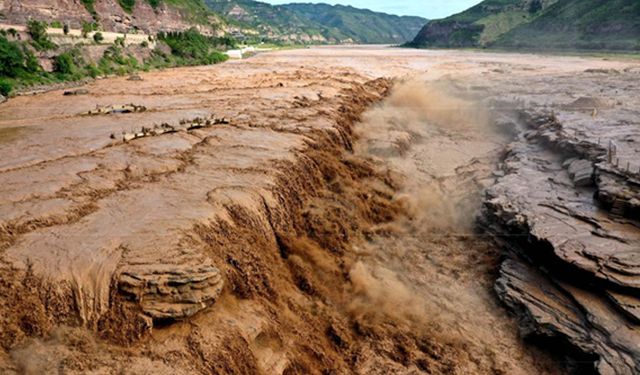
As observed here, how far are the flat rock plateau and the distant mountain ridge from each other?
6488 centimetres

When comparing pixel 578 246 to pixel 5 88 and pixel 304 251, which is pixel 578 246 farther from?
pixel 5 88

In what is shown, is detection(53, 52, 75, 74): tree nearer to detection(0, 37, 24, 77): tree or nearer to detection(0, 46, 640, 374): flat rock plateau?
detection(0, 37, 24, 77): tree

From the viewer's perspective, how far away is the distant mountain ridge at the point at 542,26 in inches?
2680

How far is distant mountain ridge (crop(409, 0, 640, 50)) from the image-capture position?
68.1 m

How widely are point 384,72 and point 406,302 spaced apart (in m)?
39.9

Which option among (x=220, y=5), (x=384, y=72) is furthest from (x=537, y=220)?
(x=220, y=5)

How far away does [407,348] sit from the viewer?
823cm

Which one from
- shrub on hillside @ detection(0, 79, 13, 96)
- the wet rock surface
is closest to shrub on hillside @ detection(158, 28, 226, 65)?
shrub on hillside @ detection(0, 79, 13, 96)

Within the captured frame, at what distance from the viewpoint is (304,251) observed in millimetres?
10031

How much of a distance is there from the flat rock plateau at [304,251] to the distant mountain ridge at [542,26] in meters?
64.9

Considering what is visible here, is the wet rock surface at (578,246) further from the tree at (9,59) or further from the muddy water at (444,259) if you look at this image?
the tree at (9,59)

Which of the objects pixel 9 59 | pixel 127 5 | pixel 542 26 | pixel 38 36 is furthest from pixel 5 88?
pixel 542 26

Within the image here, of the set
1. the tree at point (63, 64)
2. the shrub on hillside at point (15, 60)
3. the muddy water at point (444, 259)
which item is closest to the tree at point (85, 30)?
the tree at point (63, 64)

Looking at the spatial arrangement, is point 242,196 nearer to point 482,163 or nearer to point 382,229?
point 382,229
